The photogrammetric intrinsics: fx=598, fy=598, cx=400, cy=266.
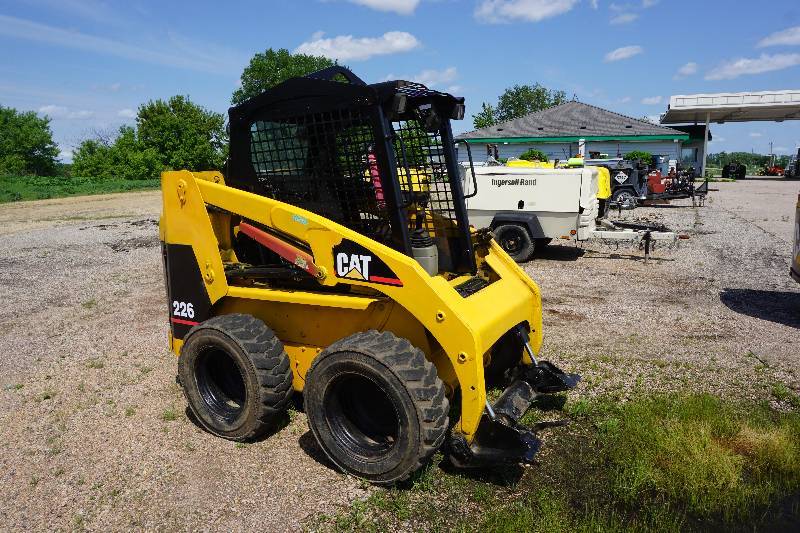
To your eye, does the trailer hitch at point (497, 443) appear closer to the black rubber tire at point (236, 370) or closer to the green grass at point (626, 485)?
the green grass at point (626, 485)

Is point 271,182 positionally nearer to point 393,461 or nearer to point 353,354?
point 353,354

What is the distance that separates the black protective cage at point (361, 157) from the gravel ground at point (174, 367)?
1712mm

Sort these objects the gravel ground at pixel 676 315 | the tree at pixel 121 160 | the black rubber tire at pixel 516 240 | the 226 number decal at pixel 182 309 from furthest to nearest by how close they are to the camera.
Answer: the tree at pixel 121 160
the black rubber tire at pixel 516 240
the gravel ground at pixel 676 315
the 226 number decal at pixel 182 309

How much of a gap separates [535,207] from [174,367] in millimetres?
7200

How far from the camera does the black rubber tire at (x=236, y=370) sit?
13.2ft

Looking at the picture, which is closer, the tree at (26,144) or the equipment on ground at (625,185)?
the equipment on ground at (625,185)

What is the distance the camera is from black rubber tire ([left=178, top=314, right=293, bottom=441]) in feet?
13.2

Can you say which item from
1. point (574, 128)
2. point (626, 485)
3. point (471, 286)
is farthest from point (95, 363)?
point (574, 128)

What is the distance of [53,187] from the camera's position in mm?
36500

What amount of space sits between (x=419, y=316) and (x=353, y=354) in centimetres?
45

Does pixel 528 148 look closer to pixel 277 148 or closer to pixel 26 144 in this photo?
pixel 277 148

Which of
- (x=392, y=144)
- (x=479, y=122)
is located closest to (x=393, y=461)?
(x=392, y=144)

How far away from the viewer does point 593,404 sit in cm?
478

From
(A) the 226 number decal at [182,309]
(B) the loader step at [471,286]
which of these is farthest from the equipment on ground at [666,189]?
(A) the 226 number decal at [182,309]
